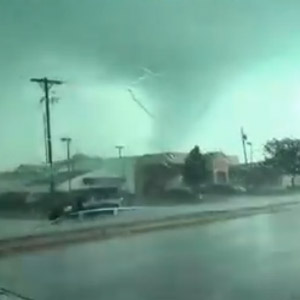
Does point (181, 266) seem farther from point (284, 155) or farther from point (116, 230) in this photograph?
point (284, 155)

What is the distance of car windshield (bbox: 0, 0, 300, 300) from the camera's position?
1.33 meters

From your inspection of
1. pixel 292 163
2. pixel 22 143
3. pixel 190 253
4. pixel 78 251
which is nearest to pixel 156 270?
pixel 190 253

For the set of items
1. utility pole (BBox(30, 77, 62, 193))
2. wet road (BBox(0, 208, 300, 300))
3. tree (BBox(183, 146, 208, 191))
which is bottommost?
wet road (BBox(0, 208, 300, 300))

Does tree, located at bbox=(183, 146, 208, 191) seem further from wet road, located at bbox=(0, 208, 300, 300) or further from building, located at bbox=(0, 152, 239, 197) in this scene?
wet road, located at bbox=(0, 208, 300, 300)

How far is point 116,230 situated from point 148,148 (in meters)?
0.27

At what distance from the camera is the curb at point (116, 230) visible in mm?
1418

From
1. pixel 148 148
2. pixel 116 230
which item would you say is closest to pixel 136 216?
pixel 116 230

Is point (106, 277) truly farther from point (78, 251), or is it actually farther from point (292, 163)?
point (292, 163)

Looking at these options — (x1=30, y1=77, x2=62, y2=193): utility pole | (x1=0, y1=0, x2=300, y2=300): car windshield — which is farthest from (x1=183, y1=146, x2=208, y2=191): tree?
(x1=30, y1=77, x2=62, y2=193): utility pole

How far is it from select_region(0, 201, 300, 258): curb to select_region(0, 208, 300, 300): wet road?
17 mm

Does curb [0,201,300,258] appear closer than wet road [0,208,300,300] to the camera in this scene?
No

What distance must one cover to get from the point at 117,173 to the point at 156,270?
288mm

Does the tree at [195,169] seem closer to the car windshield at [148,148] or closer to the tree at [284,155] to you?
the car windshield at [148,148]

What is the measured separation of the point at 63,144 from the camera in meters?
1.54
